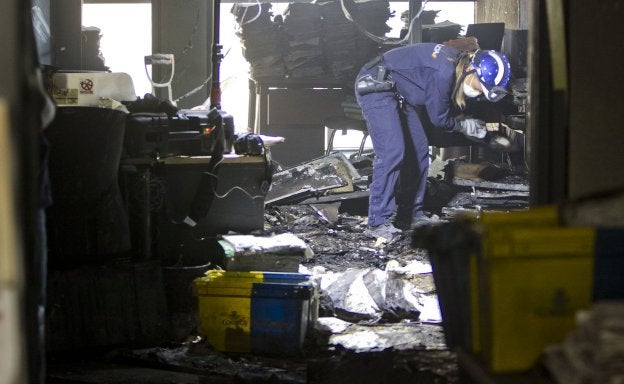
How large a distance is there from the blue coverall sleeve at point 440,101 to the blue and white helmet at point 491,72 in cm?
28

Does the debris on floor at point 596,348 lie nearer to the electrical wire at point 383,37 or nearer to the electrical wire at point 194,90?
the electrical wire at point 194,90

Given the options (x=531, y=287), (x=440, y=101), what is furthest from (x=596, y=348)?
(x=440, y=101)

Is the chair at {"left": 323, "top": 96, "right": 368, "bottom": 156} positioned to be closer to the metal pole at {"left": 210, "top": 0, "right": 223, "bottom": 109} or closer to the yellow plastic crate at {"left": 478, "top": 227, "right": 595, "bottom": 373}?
the metal pole at {"left": 210, "top": 0, "right": 223, "bottom": 109}

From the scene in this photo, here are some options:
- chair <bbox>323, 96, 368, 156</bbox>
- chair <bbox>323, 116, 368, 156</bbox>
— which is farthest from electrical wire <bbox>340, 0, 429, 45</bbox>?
chair <bbox>323, 116, 368, 156</bbox>

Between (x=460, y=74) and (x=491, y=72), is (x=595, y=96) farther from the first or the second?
(x=491, y=72)

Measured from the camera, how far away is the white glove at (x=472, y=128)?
7.77 meters

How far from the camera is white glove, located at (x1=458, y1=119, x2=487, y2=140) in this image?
306 inches

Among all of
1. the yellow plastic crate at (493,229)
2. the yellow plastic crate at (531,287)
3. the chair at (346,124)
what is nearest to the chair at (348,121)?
the chair at (346,124)

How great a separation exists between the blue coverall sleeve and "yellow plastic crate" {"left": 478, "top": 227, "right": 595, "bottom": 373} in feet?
16.9

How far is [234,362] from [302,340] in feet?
1.31

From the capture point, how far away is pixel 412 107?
7.88 meters

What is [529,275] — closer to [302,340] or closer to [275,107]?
[302,340]

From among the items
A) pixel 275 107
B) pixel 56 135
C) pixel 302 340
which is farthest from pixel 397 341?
pixel 275 107

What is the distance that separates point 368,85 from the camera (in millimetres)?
7785
